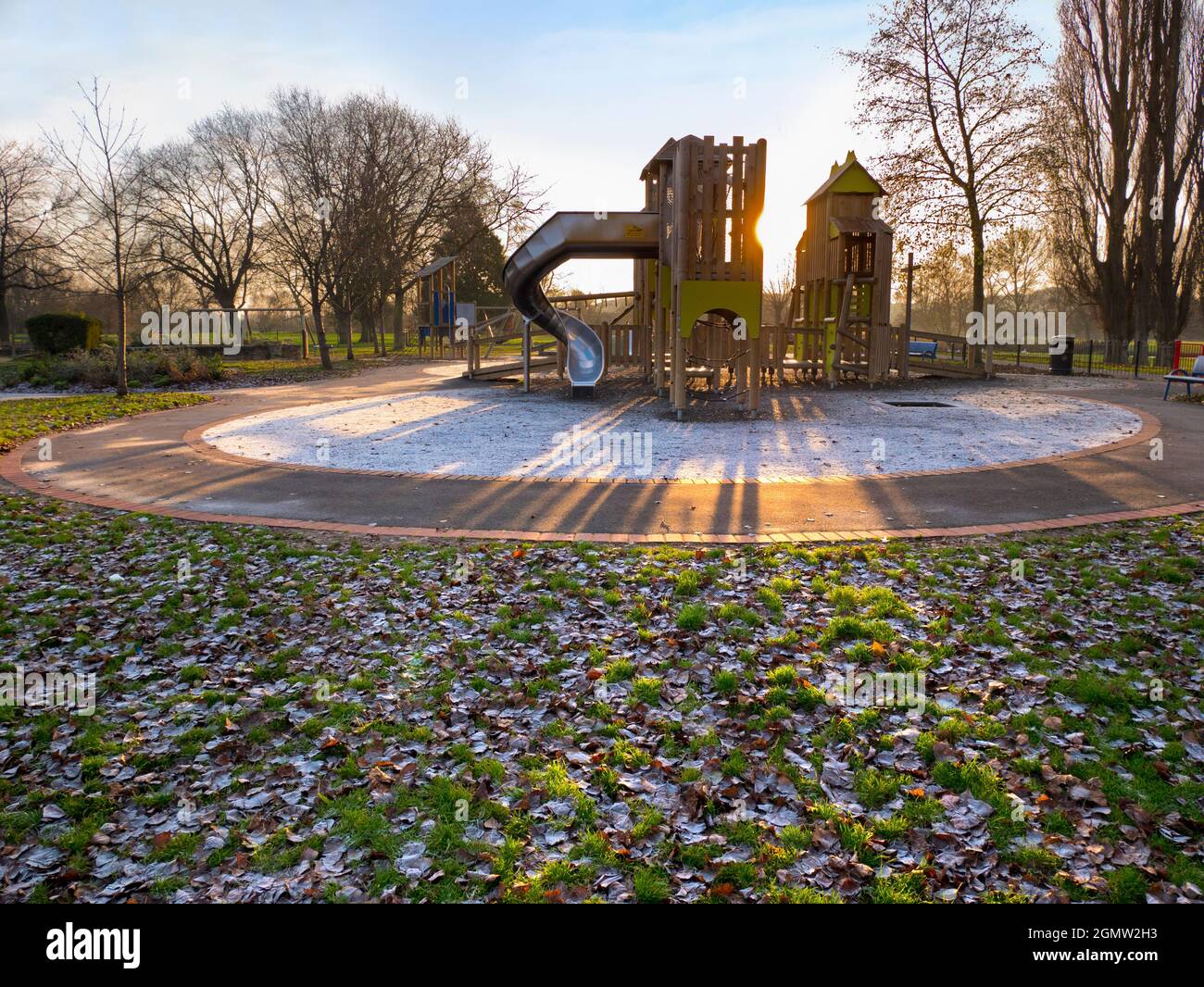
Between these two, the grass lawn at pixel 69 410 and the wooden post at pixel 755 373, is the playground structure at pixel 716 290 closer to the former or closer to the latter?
the wooden post at pixel 755 373

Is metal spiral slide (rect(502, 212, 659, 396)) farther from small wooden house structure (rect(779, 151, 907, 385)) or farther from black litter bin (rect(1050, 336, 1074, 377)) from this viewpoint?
black litter bin (rect(1050, 336, 1074, 377))

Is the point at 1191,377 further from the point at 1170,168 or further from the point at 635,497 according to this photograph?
the point at 1170,168

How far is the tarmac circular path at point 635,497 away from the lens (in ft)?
23.7

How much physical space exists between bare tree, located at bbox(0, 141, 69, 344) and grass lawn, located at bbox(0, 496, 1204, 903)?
138 ft

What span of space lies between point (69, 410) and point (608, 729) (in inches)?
613

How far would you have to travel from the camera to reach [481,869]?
118 inches

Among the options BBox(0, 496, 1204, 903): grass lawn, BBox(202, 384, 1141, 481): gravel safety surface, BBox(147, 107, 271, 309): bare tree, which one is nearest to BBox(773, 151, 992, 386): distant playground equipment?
BBox(202, 384, 1141, 481): gravel safety surface

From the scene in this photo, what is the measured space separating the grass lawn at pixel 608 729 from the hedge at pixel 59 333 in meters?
23.3

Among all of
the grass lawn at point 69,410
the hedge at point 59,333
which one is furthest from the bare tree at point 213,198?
the grass lawn at point 69,410

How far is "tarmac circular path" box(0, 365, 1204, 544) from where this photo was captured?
7.23m

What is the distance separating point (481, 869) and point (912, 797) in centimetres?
180

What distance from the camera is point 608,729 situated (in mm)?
3957
